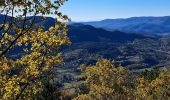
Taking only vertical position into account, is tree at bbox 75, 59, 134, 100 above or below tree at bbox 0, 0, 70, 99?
below

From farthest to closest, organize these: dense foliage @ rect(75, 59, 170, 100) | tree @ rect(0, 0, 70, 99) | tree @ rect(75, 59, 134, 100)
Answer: dense foliage @ rect(75, 59, 170, 100) → tree @ rect(75, 59, 134, 100) → tree @ rect(0, 0, 70, 99)

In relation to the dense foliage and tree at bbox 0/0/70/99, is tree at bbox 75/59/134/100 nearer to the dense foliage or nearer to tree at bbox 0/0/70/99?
the dense foliage

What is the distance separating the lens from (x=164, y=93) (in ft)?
370

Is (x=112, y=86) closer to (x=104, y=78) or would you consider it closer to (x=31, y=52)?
(x=104, y=78)

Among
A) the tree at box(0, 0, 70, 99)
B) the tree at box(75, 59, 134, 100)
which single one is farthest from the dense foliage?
the tree at box(0, 0, 70, 99)

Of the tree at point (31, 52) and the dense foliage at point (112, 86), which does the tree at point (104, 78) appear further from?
the tree at point (31, 52)

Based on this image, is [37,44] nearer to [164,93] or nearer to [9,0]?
[9,0]

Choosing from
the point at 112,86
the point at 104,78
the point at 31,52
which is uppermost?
the point at 31,52

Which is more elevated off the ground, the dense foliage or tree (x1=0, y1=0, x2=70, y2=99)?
tree (x1=0, y1=0, x2=70, y2=99)

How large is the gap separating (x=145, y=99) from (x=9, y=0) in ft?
268

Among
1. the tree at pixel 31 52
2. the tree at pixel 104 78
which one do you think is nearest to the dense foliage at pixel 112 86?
the tree at pixel 104 78

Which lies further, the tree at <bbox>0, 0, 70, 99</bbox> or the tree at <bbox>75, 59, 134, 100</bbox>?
the tree at <bbox>75, 59, 134, 100</bbox>

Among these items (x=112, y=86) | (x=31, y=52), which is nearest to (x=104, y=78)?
(x=112, y=86)

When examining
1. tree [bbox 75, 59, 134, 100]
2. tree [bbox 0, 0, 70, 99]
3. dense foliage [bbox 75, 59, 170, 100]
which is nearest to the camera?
tree [bbox 0, 0, 70, 99]
